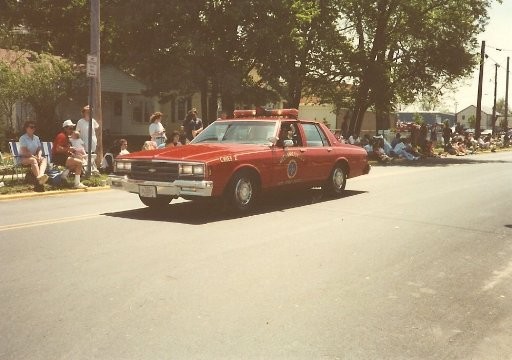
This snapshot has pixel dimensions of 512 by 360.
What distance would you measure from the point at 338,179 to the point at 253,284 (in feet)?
22.7

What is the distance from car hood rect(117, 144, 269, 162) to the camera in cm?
880

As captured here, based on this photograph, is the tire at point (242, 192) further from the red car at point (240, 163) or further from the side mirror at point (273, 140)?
the side mirror at point (273, 140)

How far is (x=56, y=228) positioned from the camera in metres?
Result: 7.98

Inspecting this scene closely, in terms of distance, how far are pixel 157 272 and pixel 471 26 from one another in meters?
32.1

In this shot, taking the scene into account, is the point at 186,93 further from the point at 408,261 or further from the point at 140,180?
the point at 408,261

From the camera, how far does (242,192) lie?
9.34m

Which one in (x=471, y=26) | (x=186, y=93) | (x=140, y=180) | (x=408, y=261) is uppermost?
(x=471, y=26)

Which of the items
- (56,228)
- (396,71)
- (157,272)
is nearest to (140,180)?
(56,228)

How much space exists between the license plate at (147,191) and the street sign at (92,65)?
5.57 meters

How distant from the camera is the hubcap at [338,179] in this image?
11.8 meters

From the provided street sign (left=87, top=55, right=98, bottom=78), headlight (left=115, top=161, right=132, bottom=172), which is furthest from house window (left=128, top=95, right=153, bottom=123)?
headlight (left=115, top=161, right=132, bottom=172)

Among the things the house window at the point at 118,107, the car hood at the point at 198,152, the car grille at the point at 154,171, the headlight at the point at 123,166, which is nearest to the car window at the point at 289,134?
the car hood at the point at 198,152

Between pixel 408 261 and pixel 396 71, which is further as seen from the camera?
pixel 396 71

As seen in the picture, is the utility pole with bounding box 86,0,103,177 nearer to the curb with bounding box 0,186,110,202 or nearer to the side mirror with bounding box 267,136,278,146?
the curb with bounding box 0,186,110,202
